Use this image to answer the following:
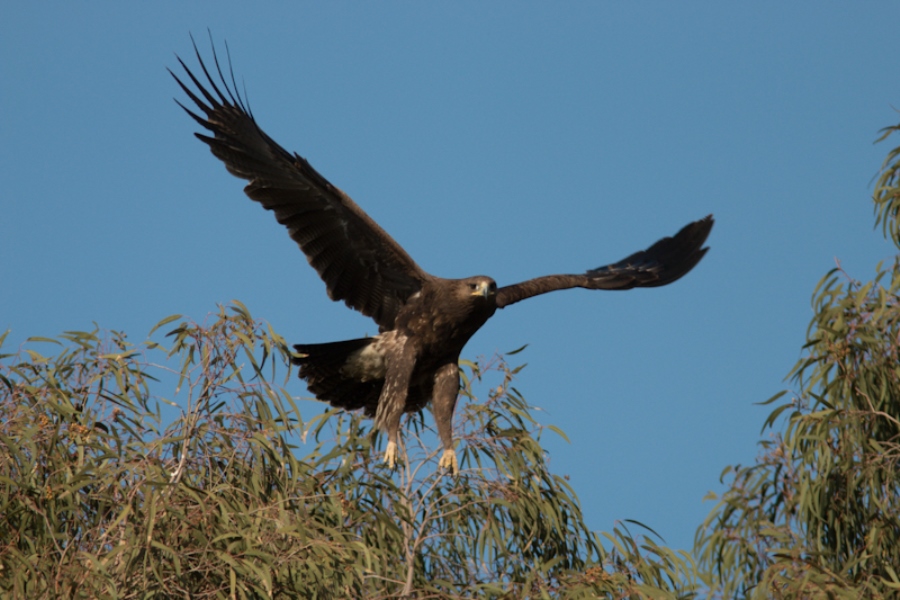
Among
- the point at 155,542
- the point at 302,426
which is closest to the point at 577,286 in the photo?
the point at 302,426

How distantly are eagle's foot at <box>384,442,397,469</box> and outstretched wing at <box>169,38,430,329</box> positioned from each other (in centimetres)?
113

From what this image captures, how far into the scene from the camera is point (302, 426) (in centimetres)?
608

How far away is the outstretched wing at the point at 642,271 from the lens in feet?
27.3

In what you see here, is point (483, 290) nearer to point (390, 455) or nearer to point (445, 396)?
point (445, 396)

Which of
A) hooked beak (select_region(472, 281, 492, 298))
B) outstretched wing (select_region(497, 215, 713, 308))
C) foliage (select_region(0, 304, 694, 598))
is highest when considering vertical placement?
outstretched wing (select_region(497, 215, 713, 308))

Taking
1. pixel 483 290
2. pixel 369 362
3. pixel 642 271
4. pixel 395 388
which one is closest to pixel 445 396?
pixel 395 388

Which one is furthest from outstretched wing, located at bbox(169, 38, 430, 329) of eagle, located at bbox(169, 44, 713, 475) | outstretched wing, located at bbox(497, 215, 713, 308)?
outstretched wing, located at bbox(497, 215, 713, 308)

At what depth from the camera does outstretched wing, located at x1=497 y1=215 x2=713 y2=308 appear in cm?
833

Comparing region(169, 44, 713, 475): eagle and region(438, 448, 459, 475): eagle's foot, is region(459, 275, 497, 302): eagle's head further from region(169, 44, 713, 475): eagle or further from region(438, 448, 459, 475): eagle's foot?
region(438, 448, 459, 475): eagle's foot

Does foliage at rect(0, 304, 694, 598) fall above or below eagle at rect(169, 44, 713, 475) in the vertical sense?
below

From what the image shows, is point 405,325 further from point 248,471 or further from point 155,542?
point 155,542

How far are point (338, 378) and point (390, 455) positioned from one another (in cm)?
104

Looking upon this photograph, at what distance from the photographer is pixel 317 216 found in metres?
7.43

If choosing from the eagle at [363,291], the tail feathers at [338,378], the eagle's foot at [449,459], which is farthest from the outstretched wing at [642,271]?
the eagle's foot at [449,459]
